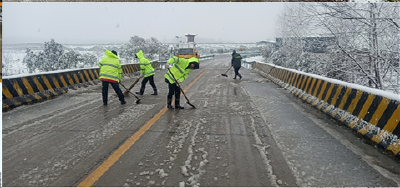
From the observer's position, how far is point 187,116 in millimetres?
6191

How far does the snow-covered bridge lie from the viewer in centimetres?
314

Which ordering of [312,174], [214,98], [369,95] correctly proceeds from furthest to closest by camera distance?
1. [214,98]
2. [369,95]
3. [312,174]

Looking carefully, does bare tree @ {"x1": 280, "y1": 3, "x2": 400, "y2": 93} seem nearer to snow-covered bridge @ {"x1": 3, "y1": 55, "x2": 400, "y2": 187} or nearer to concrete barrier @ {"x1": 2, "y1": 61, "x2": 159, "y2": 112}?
snow-covered bridge @ {"x1": 3, "y1": 55, "x2": 400, "y2": 187}

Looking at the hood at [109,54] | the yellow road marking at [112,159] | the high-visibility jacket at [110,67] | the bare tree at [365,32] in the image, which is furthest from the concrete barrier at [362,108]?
the hood at [109,54]

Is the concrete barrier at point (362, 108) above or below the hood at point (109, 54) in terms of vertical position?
below

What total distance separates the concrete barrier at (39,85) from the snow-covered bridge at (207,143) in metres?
0.07

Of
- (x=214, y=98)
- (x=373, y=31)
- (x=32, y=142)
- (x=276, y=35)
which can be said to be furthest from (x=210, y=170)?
(x=276, y=35)

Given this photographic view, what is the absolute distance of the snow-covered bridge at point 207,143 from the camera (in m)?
3.14

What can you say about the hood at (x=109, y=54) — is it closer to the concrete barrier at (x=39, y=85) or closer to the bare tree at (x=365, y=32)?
the concrete barrier at (x=39, y=85)

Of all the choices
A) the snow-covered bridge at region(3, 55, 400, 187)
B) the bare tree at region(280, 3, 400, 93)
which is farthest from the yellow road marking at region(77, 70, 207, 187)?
the bare tree at region(280, 3, 400, 93)

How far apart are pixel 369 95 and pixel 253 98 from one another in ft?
13.2

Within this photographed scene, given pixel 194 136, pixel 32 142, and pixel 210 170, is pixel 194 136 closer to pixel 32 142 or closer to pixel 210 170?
pixel 210 170

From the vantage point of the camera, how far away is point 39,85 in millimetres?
8438

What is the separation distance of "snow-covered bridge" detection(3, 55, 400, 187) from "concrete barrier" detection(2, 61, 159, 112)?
0.23 ft
